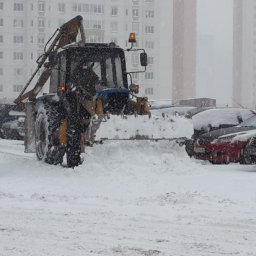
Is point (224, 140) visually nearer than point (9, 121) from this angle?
Yes

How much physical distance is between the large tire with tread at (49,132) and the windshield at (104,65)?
3.08 ft

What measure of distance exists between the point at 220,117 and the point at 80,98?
536cm

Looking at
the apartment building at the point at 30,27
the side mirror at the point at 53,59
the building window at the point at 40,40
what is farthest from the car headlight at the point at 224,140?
the building window at the point at 40,40

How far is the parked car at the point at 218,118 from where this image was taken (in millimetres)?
14891

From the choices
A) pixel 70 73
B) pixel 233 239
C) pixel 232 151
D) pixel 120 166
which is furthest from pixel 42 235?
pixel 232 151

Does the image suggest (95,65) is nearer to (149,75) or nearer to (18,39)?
(18,39)

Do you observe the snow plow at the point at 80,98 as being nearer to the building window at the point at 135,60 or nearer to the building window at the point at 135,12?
the building window at the point at 135,60

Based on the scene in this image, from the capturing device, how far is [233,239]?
5340mm

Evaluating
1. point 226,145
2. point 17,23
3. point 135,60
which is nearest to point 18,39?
point 17,23

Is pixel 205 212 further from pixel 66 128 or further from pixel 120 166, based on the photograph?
pixel 66 128

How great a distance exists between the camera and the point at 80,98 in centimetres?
1090

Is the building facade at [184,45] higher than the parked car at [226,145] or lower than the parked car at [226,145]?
higher

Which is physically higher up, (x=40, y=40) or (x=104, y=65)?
(x=40, y=40)

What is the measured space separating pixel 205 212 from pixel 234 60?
149m
